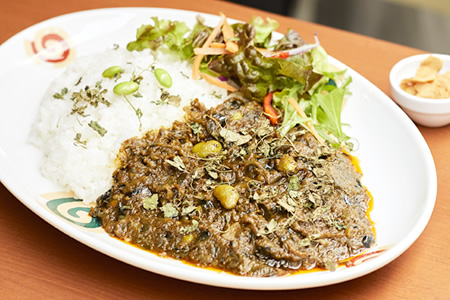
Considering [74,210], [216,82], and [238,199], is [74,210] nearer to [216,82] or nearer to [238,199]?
[238,199]

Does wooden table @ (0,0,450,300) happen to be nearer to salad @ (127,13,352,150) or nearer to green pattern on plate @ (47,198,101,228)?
green pattern on plate @ (47,198,101,228)

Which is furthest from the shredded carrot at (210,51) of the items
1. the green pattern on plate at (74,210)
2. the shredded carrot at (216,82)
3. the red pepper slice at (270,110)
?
the green pattern on plate at (74,210)

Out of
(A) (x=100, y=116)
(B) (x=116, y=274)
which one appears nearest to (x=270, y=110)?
(A) (x=100, y=116)

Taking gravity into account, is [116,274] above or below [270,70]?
below

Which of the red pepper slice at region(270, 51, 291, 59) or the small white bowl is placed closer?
the small white bowl

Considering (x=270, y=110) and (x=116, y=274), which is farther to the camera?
(x=270, y=110)

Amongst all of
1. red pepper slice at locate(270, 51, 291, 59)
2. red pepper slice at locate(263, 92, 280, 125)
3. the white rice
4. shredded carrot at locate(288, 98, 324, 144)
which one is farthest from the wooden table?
red pepper slice at locate(270, 51, 291, 59)

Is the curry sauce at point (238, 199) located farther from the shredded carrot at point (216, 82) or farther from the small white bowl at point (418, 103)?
the small white bowl at point (418, 103)
